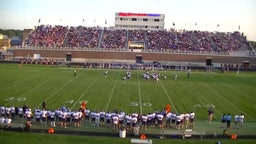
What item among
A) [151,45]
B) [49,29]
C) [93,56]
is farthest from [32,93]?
[49,29]

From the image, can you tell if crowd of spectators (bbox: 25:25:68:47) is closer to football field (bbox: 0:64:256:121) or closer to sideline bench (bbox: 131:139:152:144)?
football field (bbox: 0:64:256:121)

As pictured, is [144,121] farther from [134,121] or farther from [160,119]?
[160,119]

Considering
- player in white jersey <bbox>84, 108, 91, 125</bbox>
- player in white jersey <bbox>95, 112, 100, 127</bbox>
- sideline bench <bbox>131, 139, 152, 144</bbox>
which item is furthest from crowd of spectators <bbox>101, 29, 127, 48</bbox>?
sideline bench <bbox>131, 139, 152, 144</bbox>

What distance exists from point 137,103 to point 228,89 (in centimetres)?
1046

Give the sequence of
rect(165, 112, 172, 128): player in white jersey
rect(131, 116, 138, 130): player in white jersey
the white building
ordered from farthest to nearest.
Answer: the white building, rect(165, 112, 172, 128): player in white jersey, rect(131, 116, 138, 130): player in white jersey

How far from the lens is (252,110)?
2327 centimetres

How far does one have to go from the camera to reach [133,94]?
2712cm

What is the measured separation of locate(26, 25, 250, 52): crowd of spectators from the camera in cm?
5984

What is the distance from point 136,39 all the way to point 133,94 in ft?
119

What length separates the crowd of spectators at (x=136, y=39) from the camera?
196 feet

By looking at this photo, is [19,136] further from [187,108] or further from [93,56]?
[93,56]

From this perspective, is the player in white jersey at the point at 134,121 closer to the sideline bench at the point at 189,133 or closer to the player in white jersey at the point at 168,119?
the player in white jersey at the point at 168,119

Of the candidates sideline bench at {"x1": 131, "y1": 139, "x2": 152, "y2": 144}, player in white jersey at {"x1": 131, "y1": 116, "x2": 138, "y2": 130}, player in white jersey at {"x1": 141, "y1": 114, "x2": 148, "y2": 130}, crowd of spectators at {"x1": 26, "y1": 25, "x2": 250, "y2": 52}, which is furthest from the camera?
crowd of spectators at {"x1": 26, "y1": 25, "x2": 250, "y2": 52}

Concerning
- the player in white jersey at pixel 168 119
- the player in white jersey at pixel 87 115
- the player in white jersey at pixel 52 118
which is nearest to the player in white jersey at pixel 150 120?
the player in white jersey at pixel 168 119
